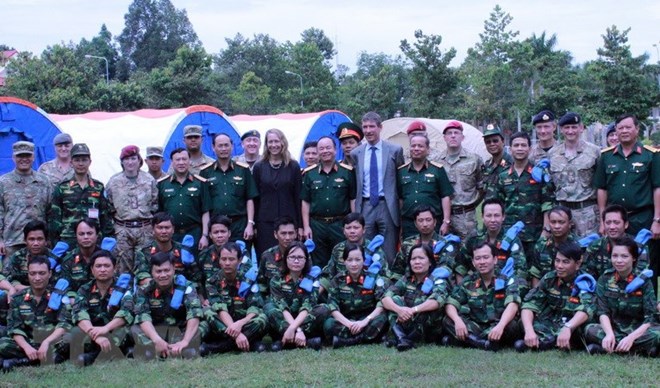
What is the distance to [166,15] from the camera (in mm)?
62812

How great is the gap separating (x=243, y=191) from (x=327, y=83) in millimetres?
29475

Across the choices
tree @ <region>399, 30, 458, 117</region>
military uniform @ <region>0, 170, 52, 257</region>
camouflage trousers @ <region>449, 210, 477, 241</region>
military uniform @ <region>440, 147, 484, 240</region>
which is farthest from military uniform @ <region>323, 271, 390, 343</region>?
tree @ <region>399, 30, 458, 117</region>

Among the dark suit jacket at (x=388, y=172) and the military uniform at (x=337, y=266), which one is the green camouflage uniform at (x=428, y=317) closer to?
the military uniform at (x=337, y=266)

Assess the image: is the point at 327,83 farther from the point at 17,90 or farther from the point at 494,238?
the point at 494,238

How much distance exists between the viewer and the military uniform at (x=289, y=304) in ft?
19.7

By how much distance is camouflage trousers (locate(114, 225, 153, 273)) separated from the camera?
6613 mm

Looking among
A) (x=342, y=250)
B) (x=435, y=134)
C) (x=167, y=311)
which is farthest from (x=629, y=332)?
(x=435, y=134)

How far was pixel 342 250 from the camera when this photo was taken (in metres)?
6.38

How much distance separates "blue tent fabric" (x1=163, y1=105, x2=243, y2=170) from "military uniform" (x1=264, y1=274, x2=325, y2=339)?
7015 millimetres

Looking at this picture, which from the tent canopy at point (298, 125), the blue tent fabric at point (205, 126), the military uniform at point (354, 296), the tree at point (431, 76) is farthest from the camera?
the tree at point (431, 76)

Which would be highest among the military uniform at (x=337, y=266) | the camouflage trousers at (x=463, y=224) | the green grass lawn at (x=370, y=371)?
the camouflage trousers at (x=463, y=224)

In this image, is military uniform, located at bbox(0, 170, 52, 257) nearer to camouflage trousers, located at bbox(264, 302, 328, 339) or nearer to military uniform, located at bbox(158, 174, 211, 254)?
military uniform, located at bbox(158, 174, 211, 254)

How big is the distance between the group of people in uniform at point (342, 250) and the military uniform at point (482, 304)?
16 millimetres

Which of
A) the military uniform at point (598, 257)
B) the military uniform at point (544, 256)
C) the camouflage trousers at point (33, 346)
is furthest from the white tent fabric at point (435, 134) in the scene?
the camouflage trousers at point (33, 346)
